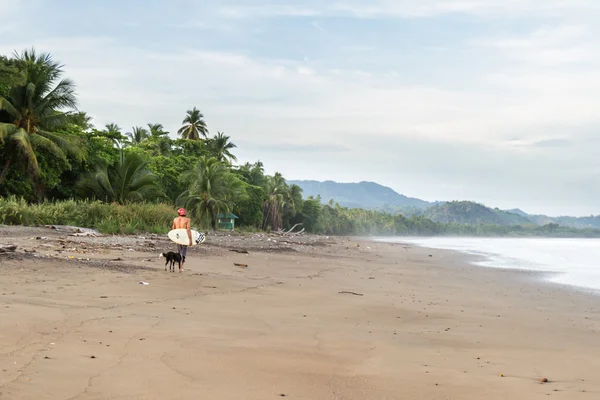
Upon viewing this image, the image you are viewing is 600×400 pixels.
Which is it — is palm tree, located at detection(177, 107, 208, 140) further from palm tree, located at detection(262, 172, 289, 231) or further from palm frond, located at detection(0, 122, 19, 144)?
palm frond, located at detection(0, 122, 19, 144)

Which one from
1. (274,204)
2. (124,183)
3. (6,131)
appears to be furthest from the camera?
(274,204)

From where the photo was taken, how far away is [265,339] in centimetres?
621

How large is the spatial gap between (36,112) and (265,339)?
3167cm

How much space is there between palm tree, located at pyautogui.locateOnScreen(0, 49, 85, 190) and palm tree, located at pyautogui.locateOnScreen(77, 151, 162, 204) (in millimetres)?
2664

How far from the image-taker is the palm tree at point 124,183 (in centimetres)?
3623

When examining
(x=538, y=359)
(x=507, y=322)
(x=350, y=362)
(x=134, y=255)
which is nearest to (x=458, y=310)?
(x=507, y=322)

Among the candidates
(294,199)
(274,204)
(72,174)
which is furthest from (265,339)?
(294,199)

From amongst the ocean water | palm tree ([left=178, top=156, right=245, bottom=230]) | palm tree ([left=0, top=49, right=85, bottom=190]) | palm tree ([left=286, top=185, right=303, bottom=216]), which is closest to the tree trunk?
palm tree ([left=0, top=49, right=85, bottom=190])

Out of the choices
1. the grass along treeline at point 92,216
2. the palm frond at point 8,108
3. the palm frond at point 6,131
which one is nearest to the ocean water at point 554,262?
the grass along treeline at point 92,216

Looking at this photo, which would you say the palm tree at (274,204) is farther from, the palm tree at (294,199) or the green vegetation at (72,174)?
the green vegetation at (72,174)

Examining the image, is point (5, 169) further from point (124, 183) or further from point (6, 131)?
point (124, 183)

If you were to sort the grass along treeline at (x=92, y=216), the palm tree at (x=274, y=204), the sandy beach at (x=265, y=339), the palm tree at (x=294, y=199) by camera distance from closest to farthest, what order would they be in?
1. the sandy beach at (x=265, y=339)
2. the grass along treeline at (x=92, y=216)
3. the palm tree at (x=274, y=204)
4. the palm tree at (x=294, y=199)

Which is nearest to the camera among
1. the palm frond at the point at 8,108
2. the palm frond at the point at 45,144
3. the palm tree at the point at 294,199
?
the palm frond at the point at 8,108

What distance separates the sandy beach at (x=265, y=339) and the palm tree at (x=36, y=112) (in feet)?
73.9
